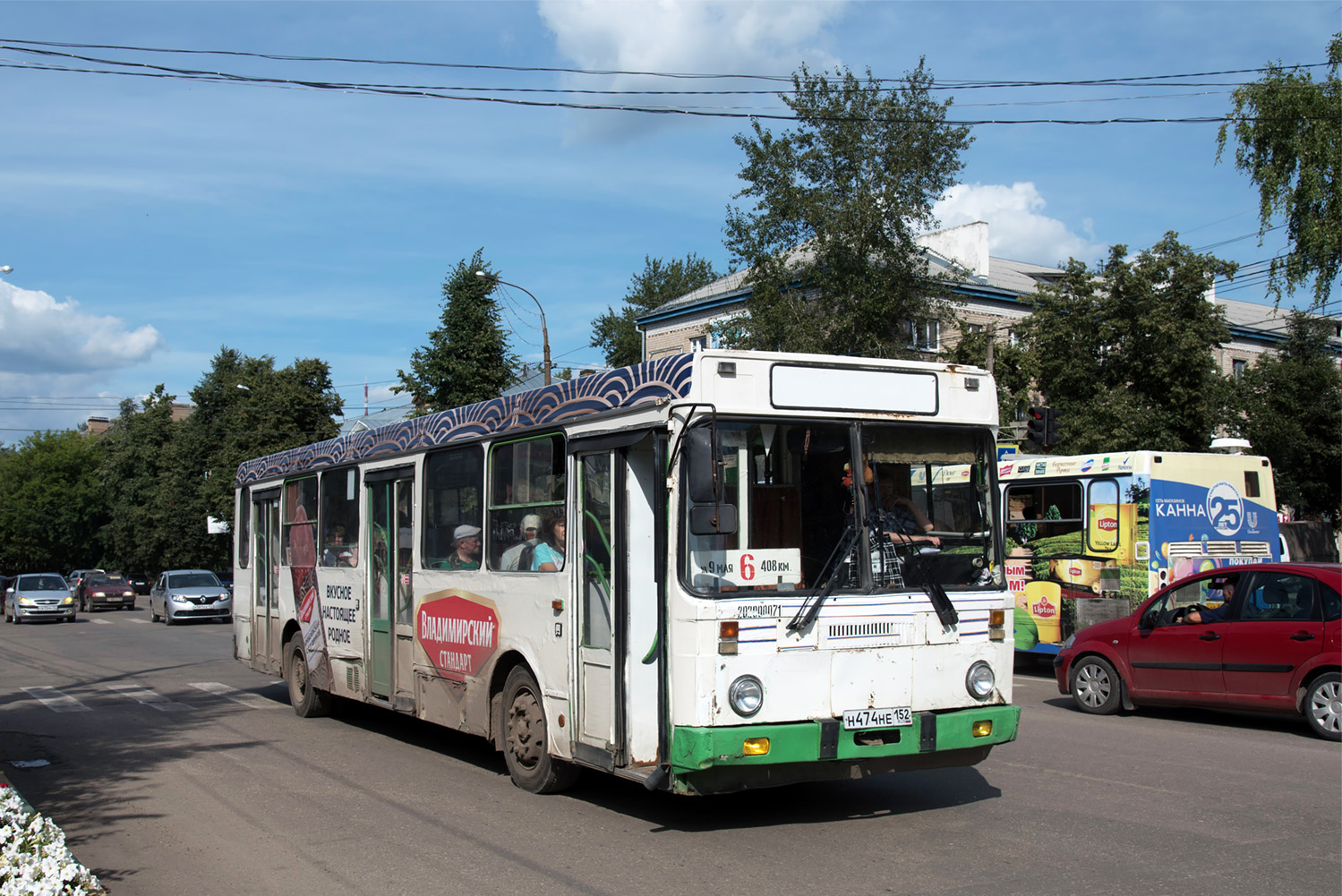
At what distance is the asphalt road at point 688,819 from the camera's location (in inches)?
241

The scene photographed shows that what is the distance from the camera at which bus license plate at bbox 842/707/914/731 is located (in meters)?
6.80

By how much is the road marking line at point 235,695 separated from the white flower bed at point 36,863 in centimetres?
903

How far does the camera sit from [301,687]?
43.1 feet

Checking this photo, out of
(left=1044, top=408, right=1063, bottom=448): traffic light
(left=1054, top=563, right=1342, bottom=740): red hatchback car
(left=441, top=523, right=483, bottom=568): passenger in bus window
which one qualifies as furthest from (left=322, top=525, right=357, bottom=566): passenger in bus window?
(left=1044, top=408, right=1063, bottom=448): traffic light

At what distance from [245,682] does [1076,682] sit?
465 inches

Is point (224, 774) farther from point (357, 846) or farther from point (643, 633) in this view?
point (643, 633)

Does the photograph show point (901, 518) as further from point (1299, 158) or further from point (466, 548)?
point (1299, 158)

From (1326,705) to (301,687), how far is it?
10.5 m

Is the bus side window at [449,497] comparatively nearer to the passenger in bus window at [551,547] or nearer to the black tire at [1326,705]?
the passenger in bus window at [551,547]

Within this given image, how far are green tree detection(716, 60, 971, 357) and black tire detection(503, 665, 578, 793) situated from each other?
23.6 meters

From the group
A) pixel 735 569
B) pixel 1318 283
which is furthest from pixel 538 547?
pixel 1318 283

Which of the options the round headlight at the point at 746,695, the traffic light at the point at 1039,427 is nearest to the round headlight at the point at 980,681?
the round headlight at the point at 746,695

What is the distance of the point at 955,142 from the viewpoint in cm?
3195

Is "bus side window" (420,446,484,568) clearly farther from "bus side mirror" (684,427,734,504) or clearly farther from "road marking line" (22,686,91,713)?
"road marking line" (22,686,91,713)
